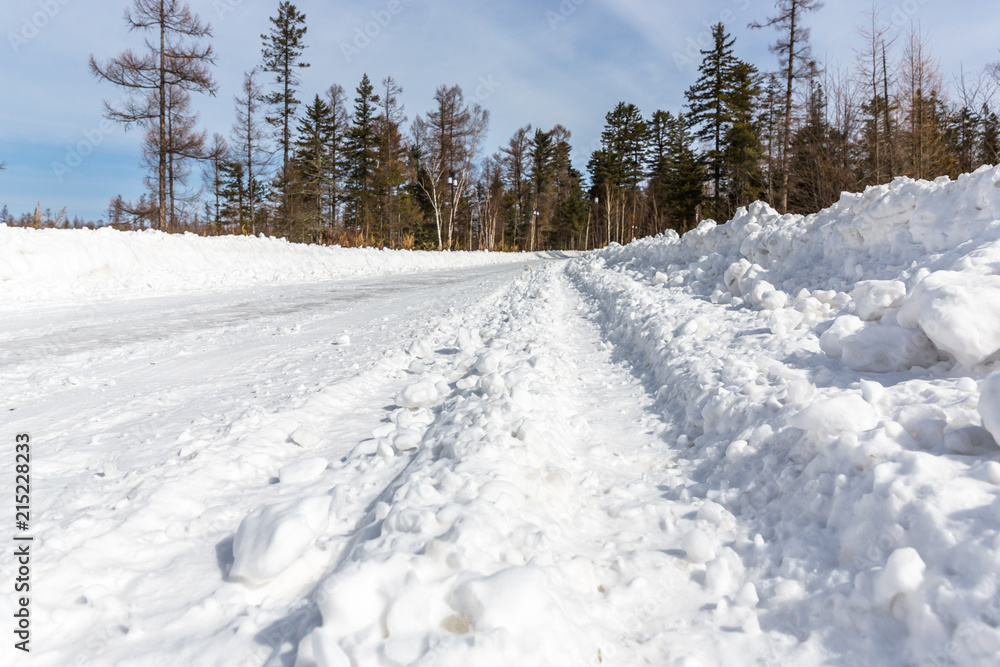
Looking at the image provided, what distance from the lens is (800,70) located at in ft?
64.1

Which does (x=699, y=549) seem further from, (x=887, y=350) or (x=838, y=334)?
(x=838, y=334)

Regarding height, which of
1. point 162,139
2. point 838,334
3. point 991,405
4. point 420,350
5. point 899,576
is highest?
point 162,139

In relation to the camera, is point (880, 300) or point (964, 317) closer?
point (964, 317)

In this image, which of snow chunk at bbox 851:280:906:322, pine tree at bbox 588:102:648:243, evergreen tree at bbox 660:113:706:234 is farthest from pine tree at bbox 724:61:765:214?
snow chunk at bbox 851:280:906:322

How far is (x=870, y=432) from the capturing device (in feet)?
6.57

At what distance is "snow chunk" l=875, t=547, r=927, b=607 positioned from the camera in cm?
140

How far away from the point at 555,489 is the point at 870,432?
134cm

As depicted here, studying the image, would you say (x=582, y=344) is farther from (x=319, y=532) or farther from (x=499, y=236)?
(x=499, y=236)

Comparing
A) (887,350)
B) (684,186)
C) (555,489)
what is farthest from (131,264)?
(684,186)

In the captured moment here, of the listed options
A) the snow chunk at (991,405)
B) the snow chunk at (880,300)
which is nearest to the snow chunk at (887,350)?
the snow chunk at (880,300)

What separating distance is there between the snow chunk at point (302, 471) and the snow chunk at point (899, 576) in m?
2.29

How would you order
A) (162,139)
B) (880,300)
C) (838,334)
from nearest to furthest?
(838,334) → (880,300) → (162,139)

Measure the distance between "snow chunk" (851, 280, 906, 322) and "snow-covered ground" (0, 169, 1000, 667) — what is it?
0.03 meters

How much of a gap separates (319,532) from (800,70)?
24.5 metres
